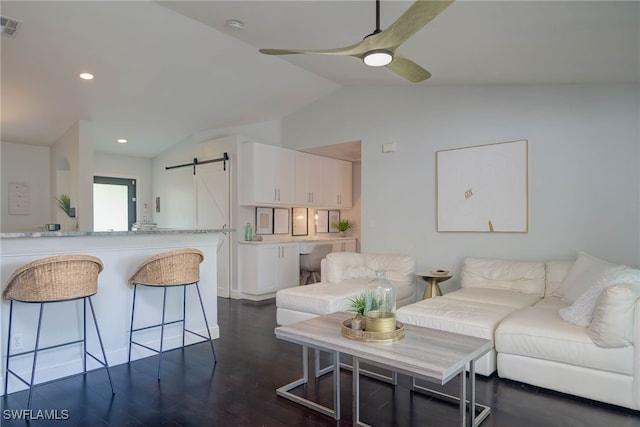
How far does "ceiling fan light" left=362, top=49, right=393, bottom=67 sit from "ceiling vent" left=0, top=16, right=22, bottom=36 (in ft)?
10.5

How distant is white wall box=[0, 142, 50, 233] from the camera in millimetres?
6574

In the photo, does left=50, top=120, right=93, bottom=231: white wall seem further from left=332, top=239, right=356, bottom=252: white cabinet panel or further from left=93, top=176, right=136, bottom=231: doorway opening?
left=332, top=239, right=356, bottom=252: white cabinet panel

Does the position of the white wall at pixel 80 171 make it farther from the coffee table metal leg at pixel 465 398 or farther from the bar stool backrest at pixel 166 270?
the coffee table metal leg at pixel 465 398

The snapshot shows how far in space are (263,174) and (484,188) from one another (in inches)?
123

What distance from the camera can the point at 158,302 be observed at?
3.46 meters

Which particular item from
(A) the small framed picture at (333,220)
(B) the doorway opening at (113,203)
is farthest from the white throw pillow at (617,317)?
(B) the doorway opening at (113,203)

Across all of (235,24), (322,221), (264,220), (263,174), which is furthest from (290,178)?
(235,24)

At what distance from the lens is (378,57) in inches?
94.9

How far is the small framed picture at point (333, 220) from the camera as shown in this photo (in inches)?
300

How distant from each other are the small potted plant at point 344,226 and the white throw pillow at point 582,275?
4218 mm

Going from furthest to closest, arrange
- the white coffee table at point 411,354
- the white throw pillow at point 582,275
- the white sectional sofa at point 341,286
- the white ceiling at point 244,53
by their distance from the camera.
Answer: the white sectional sofa at point 341,286 → the white throw pillow at point 582,275 → the white ceiling at point 244,53 → the white coffee table at point 411,354

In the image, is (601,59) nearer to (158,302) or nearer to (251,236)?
(158,302)

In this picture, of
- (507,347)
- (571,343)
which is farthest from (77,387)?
(571,343)

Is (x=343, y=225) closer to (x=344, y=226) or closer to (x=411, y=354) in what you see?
(x=344, y=226)
